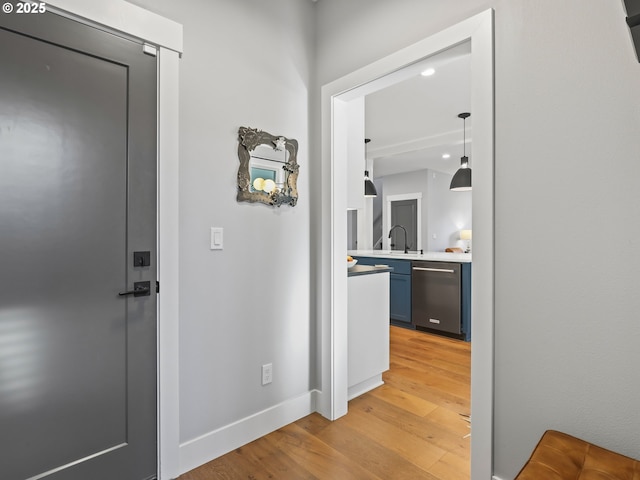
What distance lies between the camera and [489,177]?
4.95 ft

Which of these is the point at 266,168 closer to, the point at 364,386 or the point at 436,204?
the point at 364,386

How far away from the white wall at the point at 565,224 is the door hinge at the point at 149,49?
1.44 meters

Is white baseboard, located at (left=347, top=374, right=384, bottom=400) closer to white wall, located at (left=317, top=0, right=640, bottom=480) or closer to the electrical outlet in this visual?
the electrical outlet

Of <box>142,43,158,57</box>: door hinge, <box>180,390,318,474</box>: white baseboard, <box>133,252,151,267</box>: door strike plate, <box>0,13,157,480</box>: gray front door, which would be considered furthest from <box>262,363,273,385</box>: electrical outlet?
<box>142,43,158,57</box>: door hinge

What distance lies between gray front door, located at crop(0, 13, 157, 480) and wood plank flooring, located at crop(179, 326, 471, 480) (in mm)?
557

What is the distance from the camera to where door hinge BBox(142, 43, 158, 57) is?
160 centimetres

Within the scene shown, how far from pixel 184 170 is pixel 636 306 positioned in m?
1.97

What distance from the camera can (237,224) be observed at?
197 cm

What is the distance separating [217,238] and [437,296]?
10.5 ft

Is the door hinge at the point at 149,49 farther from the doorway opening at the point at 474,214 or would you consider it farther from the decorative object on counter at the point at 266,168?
the doorway opening at the point at 474,214

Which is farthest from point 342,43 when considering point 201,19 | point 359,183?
point 359,183

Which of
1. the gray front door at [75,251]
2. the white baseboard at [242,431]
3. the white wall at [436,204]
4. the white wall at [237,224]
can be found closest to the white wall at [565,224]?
the white wall at [237,224]

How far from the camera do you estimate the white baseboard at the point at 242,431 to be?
1.77m

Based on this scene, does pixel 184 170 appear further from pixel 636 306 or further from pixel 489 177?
pixel 636 306
